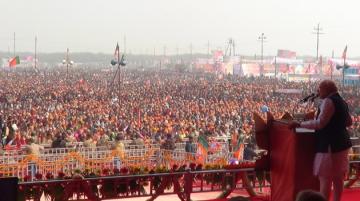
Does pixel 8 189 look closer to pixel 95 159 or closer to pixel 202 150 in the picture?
pixel 95 159

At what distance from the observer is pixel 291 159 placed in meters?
4.35

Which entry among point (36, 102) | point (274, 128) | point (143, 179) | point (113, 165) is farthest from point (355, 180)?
point (36, 102)

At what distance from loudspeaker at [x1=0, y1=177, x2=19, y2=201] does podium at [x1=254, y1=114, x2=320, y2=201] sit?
2064 mm

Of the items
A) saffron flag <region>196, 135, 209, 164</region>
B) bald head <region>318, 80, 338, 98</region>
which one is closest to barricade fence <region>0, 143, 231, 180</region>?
saffron flag <region>196, 135, 209, 164</region>

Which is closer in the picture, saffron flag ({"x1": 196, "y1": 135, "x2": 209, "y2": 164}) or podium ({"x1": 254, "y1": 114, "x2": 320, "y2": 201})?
podium ({"x1": 254, "y1": 114, "x2": 320, "y2": 201})

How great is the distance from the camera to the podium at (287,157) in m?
4.33

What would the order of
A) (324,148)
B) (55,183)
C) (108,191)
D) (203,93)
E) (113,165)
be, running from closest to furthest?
(324,148), (55,183), (108,191), (113,165), (203,93)

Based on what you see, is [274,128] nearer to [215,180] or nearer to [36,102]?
[215,180]

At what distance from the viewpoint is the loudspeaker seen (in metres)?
2.90

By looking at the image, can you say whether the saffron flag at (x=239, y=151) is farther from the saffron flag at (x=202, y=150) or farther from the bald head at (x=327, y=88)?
the bald head at (x=327, y=88)

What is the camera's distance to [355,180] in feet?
23.1

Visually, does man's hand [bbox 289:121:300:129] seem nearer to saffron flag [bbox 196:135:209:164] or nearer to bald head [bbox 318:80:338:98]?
bald head [bbox 318:80:338:98]

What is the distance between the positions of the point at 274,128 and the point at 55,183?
229cm

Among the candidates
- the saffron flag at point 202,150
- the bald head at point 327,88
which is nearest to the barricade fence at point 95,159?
the saffron flag at point 202,150
